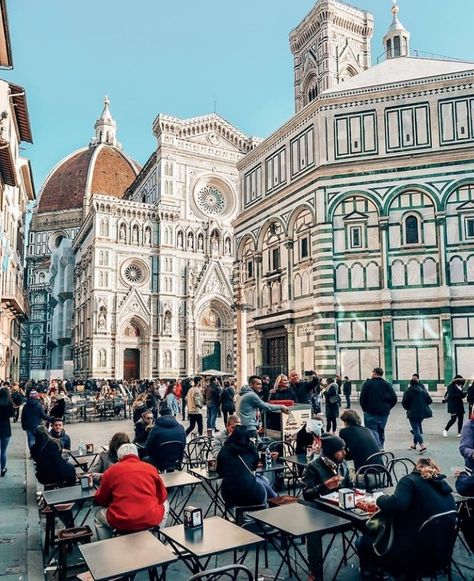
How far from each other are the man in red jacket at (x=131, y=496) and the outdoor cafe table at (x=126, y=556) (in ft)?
1.16

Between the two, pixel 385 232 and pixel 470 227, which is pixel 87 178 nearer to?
pixel 385 232

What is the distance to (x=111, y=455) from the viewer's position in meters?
6.66

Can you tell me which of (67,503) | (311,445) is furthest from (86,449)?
(311,445)

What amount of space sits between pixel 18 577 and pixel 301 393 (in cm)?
875

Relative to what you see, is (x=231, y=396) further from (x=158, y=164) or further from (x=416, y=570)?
(x=158, y=164)

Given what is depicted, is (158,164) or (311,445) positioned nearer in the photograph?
(311,445)

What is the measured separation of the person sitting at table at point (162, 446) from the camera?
25.4ft

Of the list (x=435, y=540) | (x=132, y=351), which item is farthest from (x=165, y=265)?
(x=435, y=540)

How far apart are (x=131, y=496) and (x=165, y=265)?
47974 mm

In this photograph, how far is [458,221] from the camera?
2134 cm

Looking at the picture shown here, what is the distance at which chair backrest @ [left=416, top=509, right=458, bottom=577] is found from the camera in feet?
13.7

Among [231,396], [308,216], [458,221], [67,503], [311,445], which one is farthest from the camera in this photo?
[308,216]

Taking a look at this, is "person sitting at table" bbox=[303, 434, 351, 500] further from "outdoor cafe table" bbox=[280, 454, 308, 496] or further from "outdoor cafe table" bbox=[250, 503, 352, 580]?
"outdoor cafe table" bbox=[280, 454, 308, 496]

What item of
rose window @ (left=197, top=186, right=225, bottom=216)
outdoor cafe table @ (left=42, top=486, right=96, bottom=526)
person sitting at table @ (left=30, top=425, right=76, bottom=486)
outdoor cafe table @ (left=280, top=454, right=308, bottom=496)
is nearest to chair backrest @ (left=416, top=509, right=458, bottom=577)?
outdoor cafe table @ (left=280, top=454, right=308, bottom=496)
